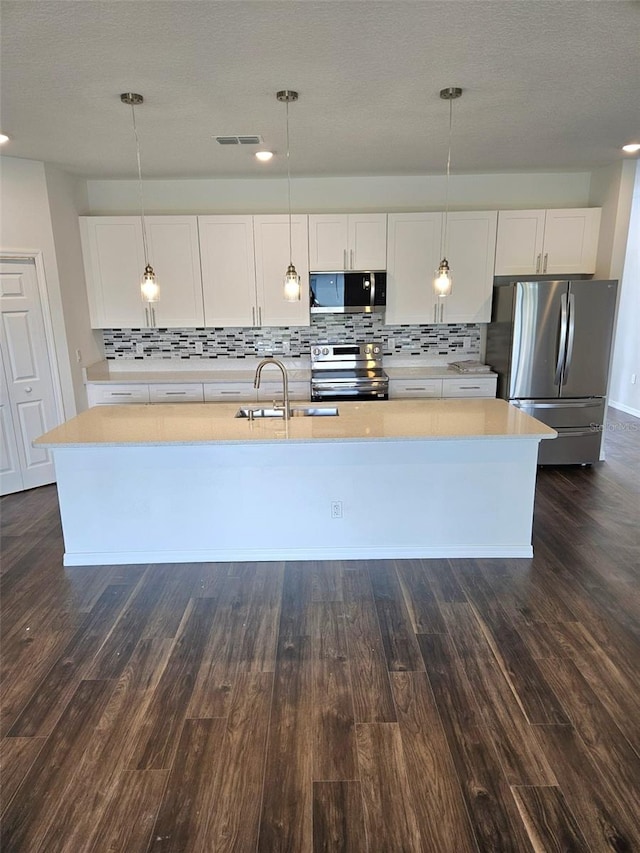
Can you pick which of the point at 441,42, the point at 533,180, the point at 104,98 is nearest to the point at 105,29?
the point at 104,98

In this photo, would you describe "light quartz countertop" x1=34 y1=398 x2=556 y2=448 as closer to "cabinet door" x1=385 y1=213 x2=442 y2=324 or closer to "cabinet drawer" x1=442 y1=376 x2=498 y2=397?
"cabinet drawer" x1=442 y1=376 x2=498 y2=397

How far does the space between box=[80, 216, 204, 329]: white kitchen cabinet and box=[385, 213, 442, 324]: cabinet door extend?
1.86 metres

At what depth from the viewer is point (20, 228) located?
420cm

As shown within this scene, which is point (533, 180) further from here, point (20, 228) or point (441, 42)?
point (20, 228)

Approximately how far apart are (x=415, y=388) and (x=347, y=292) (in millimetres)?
1123

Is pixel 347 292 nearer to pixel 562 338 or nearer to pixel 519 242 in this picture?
pixel 519 242

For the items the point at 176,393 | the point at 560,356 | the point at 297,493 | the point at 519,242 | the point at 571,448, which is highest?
the point at 519,242

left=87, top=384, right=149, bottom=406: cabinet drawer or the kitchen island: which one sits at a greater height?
left=87, top=384, right=149, bottom=406: cabinet drawer

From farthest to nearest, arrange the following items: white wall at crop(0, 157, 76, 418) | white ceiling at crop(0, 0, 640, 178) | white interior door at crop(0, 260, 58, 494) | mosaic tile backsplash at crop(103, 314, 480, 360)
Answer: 1. mosaic tile backsplash at crop(103, 314, 480, 360)
2. white interior door at crop(0, 260, 58, 494)
3. white wall at crop(0, 157, 76, 418)
4. white ceiling at crop(0, 0, 640, 178)

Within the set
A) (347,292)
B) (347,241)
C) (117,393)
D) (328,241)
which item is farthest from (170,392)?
(347,241)

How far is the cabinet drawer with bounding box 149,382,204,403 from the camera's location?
191 inches

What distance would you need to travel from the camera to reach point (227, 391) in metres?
4.89

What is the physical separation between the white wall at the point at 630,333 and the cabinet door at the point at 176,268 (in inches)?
204

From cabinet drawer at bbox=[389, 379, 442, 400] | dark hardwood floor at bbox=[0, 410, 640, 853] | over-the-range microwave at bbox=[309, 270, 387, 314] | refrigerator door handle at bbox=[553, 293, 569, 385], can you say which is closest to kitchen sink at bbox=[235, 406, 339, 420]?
dark hardwood floor at bbox=[0, 410, 640, 853]
